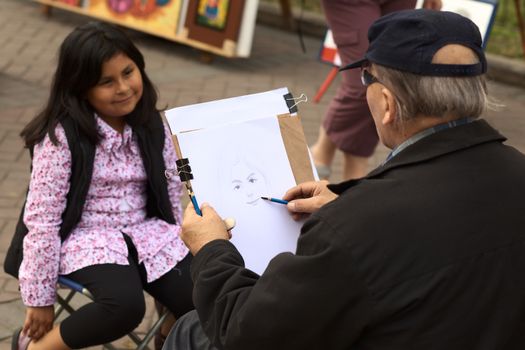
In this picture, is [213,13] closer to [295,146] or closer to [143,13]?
[143,13]

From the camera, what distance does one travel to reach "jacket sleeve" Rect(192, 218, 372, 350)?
58.9 inches

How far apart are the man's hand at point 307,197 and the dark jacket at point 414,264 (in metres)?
0.46

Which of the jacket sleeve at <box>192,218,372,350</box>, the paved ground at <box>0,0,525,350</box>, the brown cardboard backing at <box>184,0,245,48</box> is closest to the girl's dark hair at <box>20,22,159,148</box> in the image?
the jacket sleeve at <box>192,218,372,350</box>

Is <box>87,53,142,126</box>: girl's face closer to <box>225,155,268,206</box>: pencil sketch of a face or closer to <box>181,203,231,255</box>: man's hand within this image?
<box>225,155,268,206</box>: pencil sketch of a face

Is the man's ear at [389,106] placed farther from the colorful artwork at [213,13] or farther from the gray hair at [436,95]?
the colorful artwork at [213,13]

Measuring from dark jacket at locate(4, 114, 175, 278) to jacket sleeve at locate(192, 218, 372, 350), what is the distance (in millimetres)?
946

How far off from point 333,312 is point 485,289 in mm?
286

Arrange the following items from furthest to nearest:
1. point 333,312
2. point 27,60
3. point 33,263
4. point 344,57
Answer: point 27,60 → point 344,57 → point 33,263 → point 333,312

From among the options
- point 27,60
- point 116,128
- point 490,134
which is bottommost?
point 27,60

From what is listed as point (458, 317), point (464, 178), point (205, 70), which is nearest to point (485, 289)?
point (458, 317)

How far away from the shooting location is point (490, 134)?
1.61m

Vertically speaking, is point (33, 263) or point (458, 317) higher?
point (458, 317)

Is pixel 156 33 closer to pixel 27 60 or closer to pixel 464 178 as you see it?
pixel 27 60

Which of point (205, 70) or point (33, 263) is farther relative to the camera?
point (205, 70)
